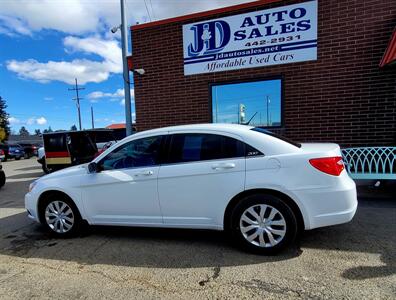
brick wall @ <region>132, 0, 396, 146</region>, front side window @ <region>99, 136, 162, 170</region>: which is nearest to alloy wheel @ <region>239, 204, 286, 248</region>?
front side window @ <region>99, 136, 162, 170</region>

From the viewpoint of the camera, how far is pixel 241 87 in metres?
7.68

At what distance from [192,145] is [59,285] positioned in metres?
2.21

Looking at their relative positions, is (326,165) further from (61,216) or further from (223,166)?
(61,216)

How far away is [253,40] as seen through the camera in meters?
7.20

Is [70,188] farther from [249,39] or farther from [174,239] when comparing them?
[249,39]

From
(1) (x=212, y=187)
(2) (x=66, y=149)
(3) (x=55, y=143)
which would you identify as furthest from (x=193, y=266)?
(3) (x=55, y=143)

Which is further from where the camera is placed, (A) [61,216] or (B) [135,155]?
(A) [61,216]

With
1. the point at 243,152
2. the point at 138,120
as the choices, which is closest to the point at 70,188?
the point at 243,152

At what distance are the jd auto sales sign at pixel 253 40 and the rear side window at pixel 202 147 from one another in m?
4.25

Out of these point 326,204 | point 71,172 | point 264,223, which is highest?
point 71,172

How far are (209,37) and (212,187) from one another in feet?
17.5

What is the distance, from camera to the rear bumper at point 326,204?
10.9 feet

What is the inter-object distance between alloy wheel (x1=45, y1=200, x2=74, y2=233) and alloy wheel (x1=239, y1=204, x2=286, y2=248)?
8.61 feet

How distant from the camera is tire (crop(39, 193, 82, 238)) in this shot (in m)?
4.30
